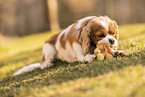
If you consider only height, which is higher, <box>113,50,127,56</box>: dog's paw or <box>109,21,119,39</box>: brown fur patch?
<box>109,21,119,39</box>: brown fur patch

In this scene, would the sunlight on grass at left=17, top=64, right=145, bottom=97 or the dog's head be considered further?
the dog's head

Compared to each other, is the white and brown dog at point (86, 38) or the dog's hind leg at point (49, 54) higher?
the white and brown dog at point (86, 38)

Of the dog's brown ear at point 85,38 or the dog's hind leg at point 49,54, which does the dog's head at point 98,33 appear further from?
the dog's hind leg at point 49,54

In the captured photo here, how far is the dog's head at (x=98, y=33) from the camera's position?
3578 mm

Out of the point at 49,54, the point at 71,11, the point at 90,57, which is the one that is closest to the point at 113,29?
the point at 90,57

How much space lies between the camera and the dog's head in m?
3.58

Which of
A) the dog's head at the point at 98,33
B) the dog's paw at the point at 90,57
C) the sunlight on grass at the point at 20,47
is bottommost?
the sunlight on grass at the point at 20,47

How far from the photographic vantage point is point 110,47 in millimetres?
3674

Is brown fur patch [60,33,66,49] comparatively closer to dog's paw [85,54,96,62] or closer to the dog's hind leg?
the dog's hind leg

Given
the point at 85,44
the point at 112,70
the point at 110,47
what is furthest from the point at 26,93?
the point at 110,47

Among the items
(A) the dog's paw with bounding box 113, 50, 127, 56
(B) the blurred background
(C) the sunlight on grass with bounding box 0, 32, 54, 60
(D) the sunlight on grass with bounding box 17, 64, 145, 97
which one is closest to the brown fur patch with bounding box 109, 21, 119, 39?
(A) the dog's paw with bounding box 113, 50, 127, 56

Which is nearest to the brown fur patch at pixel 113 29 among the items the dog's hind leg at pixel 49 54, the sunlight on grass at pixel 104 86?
the sunlight on grass at pixel 104 86

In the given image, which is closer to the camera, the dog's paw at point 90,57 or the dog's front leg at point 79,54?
the dog's paw at point 90,57

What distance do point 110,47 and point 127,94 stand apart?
1799 mm
